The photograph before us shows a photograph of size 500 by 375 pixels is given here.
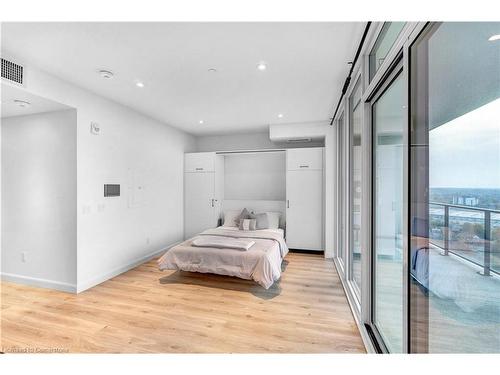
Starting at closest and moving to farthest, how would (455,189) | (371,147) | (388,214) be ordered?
(455,189) → (388,214) → (371,147)

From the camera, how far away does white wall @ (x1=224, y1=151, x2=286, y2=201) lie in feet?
17.5

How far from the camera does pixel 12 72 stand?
2266mm

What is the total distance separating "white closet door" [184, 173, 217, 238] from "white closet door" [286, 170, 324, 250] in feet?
5.59

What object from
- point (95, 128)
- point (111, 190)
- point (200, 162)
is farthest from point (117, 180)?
point (200, 162)

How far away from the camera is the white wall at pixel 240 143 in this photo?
5.32 metres

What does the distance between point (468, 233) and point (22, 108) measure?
4372mm

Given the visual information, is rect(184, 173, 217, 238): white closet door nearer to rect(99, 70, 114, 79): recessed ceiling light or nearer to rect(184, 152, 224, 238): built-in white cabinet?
rect(184, 152, 224, 238): built-in white cabinet

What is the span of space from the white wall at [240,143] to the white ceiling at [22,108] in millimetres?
3168

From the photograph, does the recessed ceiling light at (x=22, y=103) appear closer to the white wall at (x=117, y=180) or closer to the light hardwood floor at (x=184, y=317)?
the white wall at (x=117, y=180)

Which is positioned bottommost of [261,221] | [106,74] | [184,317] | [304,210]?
[184,317]

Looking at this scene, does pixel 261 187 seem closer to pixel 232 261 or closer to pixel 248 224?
pixel 248 224

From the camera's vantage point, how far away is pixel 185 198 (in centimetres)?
540

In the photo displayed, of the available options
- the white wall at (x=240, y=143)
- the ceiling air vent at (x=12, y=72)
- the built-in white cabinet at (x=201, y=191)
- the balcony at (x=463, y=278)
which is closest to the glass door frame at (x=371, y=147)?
the balcony at (x=463, y=278)

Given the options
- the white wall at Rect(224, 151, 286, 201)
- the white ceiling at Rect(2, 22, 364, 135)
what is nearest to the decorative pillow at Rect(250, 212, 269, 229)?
the white wall at Rect(224, 151, 286, 201)
